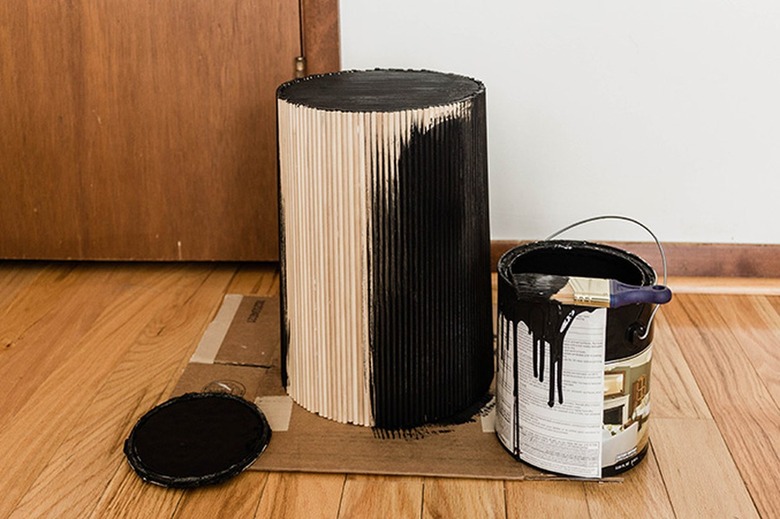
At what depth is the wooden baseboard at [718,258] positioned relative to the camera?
6.12ft

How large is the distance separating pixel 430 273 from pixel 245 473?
373mm

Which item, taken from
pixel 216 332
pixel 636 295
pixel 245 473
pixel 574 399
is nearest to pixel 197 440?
pixel 245 473

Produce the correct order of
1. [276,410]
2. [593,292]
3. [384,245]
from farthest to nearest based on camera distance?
[276,410] < [384,245] < [593,292]

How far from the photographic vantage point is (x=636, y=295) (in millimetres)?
1230

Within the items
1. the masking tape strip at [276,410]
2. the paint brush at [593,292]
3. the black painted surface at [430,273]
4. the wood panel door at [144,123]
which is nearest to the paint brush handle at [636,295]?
the paint brush at [593,292]

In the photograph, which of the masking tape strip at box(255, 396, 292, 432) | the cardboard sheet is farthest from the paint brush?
the masking tape strip at box(255, 396, 292, 432)

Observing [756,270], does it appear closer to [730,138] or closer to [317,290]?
[730,138]

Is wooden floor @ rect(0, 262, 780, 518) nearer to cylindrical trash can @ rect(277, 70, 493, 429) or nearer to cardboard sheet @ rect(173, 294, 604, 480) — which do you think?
cardboard sheet @ rect(173, 294, 604, 480)

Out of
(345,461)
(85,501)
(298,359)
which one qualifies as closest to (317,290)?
(298,359)

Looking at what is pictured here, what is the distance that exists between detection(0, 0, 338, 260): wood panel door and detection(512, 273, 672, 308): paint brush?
74 cm

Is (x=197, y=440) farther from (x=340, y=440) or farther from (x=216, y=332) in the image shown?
(x=216, y=332)

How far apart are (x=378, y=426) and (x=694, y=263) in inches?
30.9

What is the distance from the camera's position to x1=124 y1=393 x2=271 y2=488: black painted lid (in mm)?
1318

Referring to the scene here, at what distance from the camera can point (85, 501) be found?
1275 millimetres
